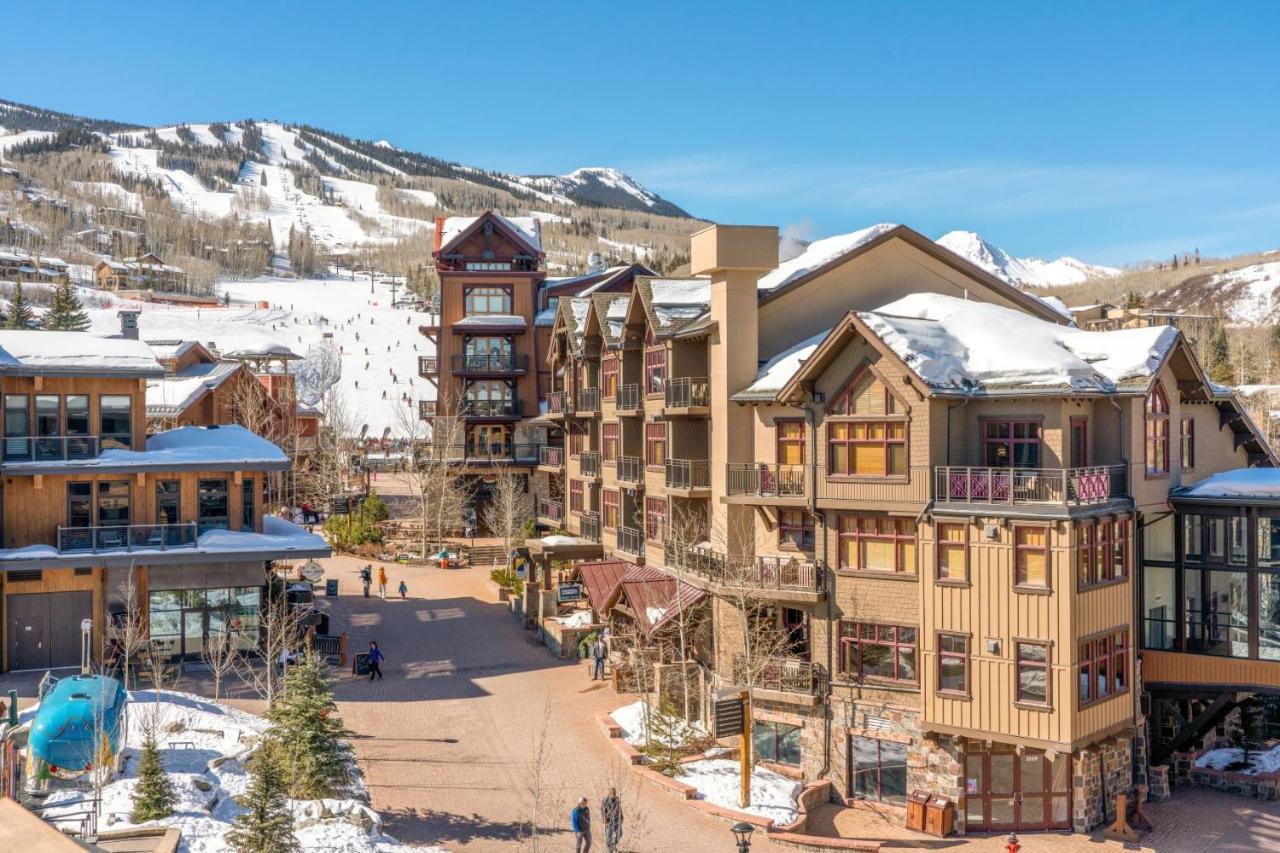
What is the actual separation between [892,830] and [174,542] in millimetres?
23184

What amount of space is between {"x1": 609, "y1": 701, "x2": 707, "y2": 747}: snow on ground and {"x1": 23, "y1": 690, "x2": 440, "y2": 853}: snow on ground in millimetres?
7369

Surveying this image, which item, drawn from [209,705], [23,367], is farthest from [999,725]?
[23,367]

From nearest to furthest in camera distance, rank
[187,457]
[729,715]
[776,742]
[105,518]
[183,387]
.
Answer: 1. [729,715]
2. [776,742]
3. [105,518]
4. [187,457]
5. [183,387]

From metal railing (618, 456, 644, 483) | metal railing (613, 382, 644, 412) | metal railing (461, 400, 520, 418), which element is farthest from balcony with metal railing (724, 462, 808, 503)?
metal railing (461, 400, 520, 418)

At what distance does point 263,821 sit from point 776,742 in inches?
602

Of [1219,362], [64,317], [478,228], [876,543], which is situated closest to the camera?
[876,543]

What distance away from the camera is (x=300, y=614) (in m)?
33.5

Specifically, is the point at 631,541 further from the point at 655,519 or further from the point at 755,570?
the point at 755,570

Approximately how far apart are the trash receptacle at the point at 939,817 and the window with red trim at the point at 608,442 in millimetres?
20029

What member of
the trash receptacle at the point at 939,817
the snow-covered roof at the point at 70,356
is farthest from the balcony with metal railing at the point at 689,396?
the snow-covered roof at the point at 70,356

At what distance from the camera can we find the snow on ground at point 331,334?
380 feet

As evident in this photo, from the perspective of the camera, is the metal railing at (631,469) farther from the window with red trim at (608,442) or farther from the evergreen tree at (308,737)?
the evergreen tree at (308,737)

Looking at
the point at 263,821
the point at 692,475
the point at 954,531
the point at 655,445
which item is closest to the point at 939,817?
the point at 954,531

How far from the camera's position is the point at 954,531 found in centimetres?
2566
